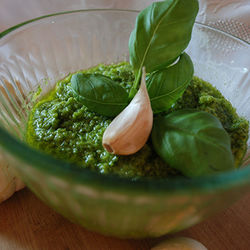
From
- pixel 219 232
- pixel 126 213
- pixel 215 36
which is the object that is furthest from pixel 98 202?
pixel 215 36

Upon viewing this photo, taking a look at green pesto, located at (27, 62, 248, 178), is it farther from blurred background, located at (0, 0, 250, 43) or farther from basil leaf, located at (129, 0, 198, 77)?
blurred background, located at (0, 0, 250, 43)

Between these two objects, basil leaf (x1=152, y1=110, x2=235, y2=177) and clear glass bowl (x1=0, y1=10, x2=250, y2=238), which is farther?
basil leaf (x1=152, y1=110, x2=235, y2=177)

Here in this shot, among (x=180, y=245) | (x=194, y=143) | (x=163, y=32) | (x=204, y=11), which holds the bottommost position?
(x=180, y=245)

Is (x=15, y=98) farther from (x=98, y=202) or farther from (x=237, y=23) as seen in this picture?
(x=237, y=23)

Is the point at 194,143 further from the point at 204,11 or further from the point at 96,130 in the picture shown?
the point at 204,11

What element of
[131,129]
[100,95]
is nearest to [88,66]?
[100,95]

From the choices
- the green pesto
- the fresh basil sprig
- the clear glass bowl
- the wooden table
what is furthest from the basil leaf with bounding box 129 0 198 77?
the wooden table

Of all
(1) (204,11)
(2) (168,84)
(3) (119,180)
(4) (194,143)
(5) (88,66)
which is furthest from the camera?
(1) (204,11)
